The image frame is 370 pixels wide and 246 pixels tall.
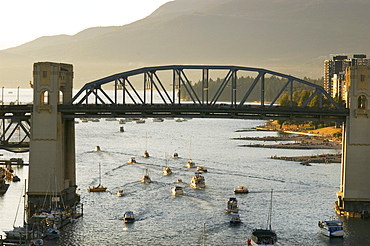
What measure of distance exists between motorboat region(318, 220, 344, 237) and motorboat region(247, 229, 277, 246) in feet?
19.6

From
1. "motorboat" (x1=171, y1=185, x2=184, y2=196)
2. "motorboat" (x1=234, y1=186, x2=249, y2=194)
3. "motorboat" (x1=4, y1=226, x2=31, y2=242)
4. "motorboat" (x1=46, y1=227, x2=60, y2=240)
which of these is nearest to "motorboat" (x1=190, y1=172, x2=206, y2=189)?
"motorboat" (x1=234, y1=186, x2=249, y2=194)

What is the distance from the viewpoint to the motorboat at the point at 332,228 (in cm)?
7350

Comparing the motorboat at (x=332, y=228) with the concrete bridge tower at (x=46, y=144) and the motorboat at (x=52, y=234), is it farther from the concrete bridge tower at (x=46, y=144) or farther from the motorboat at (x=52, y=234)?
the concrete bridge tower at (x=46, y=144)

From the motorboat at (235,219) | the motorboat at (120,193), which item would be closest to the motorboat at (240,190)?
the motorboat at (120,193)

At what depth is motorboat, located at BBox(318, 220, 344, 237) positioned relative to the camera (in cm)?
7350

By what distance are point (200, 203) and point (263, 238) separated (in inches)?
960

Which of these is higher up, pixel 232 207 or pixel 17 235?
pixel 232 207

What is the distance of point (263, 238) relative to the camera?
69.0 m

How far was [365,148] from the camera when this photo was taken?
3132 inches

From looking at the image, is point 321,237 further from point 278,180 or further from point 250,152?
point 250,152

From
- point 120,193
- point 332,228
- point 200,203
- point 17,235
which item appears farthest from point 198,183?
point 17,235

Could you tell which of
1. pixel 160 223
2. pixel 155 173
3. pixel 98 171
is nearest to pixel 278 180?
pixel 155 173

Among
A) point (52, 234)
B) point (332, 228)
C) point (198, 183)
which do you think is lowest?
point (52, 234)

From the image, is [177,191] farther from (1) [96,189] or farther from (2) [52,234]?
(2) [52,234]
